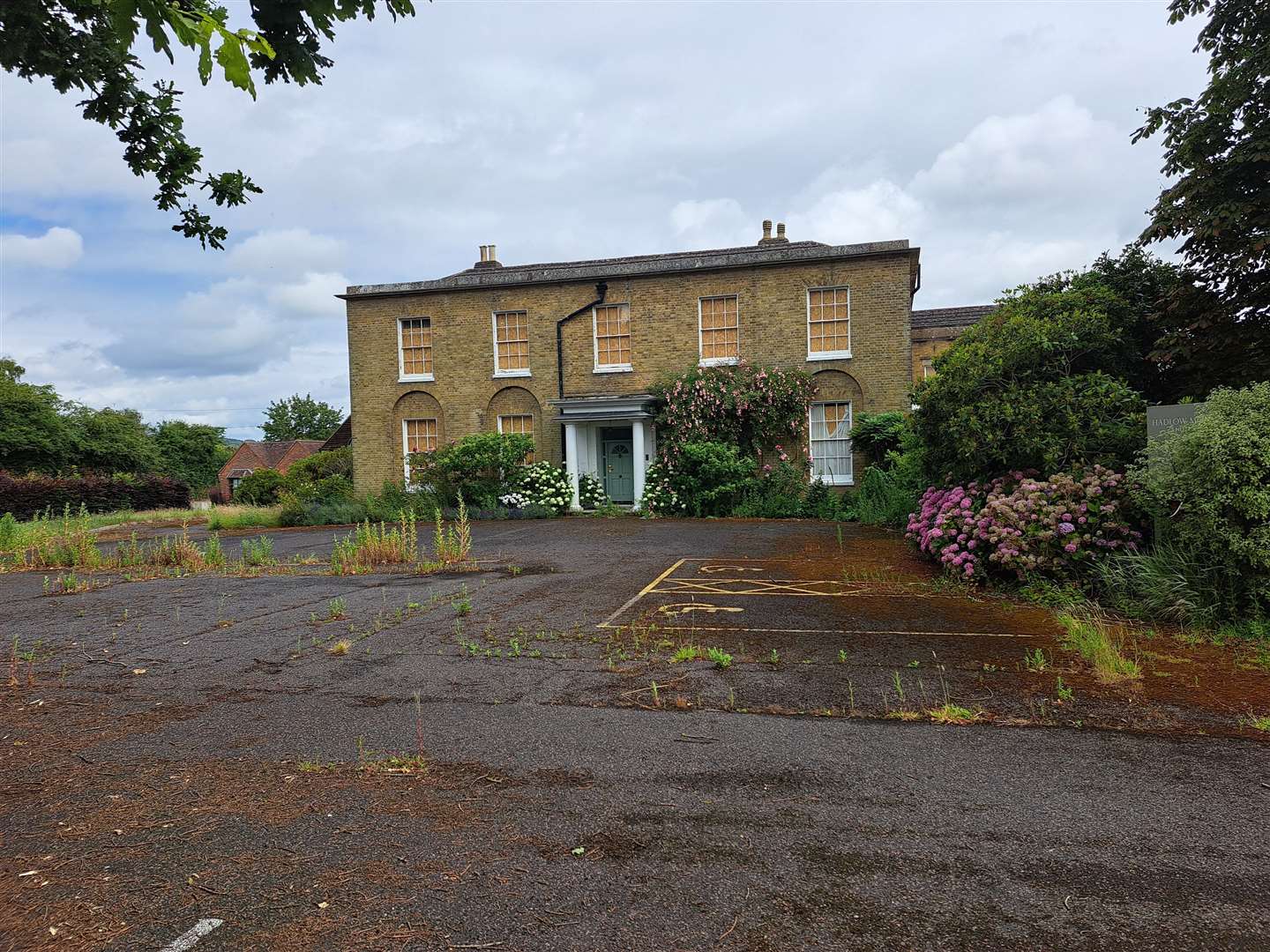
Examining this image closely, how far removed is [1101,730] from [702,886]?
2.76m

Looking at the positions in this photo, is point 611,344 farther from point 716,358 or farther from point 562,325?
point 716,358

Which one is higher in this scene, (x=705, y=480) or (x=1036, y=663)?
(x=705, y=480)

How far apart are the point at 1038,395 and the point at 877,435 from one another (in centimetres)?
1012

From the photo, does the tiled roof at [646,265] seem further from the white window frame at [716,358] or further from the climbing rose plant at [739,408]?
the climbing rose plant at [739,408]

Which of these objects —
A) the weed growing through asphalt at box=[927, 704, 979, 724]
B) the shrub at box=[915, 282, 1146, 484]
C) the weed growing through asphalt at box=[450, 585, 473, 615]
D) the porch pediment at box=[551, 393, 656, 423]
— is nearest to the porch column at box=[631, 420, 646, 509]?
the porch pediment at box=[551, 393, 656, 423]

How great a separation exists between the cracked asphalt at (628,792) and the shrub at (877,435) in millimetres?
12101

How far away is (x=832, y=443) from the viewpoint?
20406mm

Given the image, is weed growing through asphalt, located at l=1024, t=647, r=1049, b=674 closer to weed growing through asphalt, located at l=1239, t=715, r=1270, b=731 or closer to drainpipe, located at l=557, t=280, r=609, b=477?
weed growing through asphalt, located at l=1239, t=715, r=1270, b=731

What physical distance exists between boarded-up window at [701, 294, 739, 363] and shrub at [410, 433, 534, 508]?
217 inches

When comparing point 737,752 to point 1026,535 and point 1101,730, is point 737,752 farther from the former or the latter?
point 1026,535

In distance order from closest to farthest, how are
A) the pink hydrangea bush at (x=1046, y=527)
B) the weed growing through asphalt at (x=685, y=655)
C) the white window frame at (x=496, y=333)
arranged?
the weed growing through asphalt at (x=685, y=655), the pink hydrangea bush at (x=1046, y=527), the white window frame at (x=496, y=333)

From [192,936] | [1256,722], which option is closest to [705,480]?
[1256,722]

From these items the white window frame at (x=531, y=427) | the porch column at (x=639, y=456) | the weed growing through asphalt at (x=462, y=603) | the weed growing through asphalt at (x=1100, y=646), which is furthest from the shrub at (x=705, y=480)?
the weed growing through asphalt at (x=1100, y=646)

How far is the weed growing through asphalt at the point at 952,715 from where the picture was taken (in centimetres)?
445
